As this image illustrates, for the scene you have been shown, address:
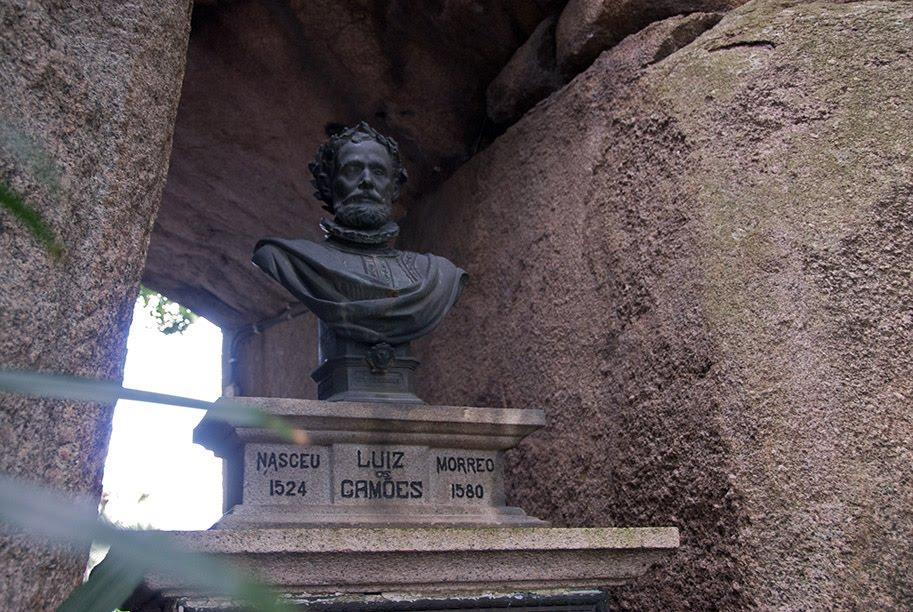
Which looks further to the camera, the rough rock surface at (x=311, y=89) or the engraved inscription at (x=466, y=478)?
the rough rock surface at (x=311, y=89)

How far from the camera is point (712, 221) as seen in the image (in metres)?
2.65

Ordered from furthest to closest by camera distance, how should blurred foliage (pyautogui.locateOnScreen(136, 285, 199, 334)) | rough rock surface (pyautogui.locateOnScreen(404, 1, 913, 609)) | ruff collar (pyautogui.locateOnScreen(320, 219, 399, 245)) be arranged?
blurred foliage (pyautogui.locateOnScreen(136, 285, 199, 334)) < ruff collar (pyautogui.locateOnScreen(320, 219, 399, 245)) < rough rock surface (pyautogui.locateOnScreen(404, 1, 913, 609))

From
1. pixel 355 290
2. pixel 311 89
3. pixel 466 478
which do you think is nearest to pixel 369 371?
pixel 355 290

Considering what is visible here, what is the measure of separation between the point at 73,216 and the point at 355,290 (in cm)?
92

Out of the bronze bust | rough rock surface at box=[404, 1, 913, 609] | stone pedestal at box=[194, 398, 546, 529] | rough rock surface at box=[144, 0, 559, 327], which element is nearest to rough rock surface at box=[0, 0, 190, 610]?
stone pedestal at box=[194, 398, 546, 529]

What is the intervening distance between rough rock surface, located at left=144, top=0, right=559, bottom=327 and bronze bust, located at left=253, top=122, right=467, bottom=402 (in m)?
1.17

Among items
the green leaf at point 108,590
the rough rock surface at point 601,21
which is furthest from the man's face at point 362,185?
the green leaf at point 108,590

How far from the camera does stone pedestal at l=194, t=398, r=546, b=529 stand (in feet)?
7.55

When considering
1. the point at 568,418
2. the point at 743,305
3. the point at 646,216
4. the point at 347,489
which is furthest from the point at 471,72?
the point at 347,489

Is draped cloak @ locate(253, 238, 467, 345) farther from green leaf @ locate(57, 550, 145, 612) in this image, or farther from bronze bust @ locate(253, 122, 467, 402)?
green leaf @ locate(57, 550, 145, 612)

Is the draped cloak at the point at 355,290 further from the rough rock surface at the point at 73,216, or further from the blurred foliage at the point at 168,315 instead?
the blurred foliage at the point at 168,315

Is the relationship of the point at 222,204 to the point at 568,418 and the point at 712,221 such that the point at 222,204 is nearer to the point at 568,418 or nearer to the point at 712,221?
the point at 568,418

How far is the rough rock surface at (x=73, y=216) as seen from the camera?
162cm

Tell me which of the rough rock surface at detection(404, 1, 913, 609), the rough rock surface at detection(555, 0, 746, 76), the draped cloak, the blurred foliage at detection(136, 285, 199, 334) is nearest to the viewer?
the rough rock surface at detection(404, 1, 913, 609)
